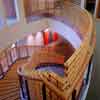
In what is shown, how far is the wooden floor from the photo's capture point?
4797 millimetres

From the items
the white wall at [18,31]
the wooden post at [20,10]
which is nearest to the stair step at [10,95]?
the white wall at [18,31]

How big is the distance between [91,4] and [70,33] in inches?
99.0

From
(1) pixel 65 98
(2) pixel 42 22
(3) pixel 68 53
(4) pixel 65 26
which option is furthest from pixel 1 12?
(1) pixel 65 98

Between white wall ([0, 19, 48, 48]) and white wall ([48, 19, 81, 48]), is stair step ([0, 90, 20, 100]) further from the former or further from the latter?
white wall ([48, 19, 81, 48])

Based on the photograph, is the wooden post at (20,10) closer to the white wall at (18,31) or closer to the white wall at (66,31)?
the white wall at (18,31)

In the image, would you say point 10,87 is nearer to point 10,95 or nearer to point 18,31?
point 10,95

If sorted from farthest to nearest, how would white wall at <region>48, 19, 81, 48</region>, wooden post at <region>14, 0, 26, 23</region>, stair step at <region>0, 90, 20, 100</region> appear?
wooden post at <region>14, 0, 26, 23</region>
white wall at <region>48, 19, 81, 48</region>
stair step at <region>0, 90, 20, 100</region>

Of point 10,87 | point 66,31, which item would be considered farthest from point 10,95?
point 66,31

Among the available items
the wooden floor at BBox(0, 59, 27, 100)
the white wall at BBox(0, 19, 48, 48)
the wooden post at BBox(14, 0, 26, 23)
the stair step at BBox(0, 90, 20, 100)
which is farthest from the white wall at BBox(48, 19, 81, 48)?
the stair step at BBox(0, 90, 20, 100)

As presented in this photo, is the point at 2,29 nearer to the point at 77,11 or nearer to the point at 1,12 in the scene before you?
the point at 1,12

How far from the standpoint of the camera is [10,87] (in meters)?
5.33

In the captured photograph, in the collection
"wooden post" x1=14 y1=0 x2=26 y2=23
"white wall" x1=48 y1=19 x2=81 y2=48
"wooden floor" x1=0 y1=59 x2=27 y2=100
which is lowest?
"wooden floor" x1=0 y1=59 x2=27 y2=100

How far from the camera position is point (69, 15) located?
7.45 meters

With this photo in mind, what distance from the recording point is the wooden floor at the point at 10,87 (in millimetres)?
4797
